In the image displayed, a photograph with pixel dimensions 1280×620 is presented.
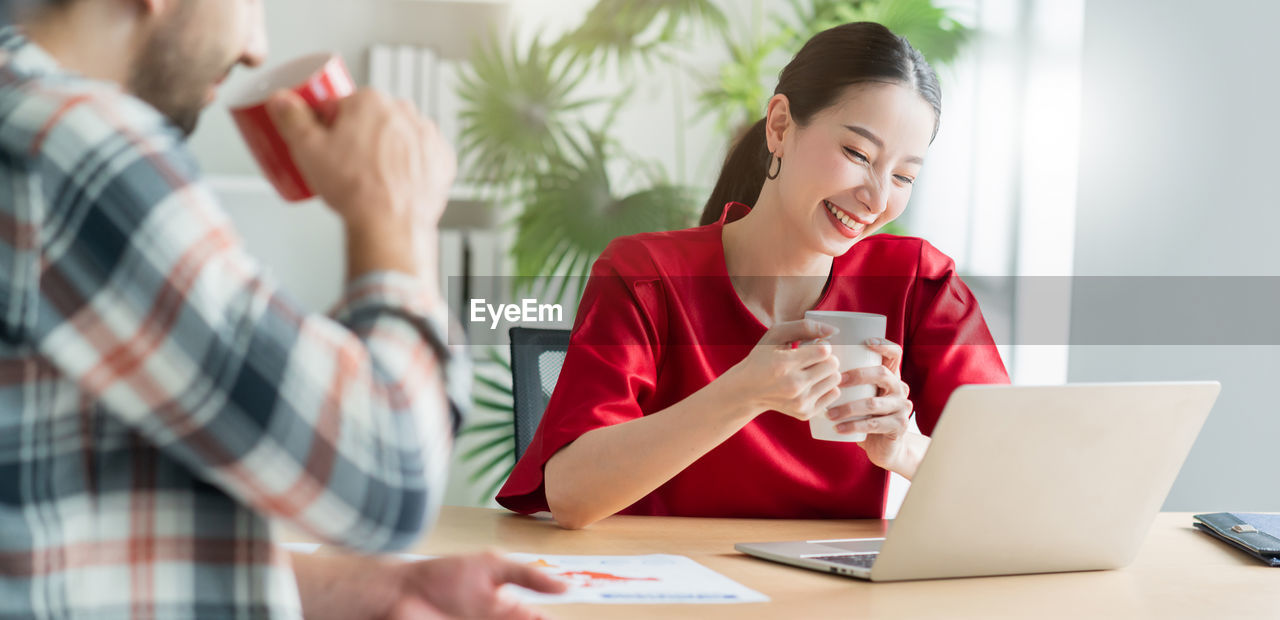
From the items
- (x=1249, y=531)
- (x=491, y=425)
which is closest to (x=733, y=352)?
(x=1249, y=531)

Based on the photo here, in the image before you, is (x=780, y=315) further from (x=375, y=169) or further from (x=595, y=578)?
(x=375, y=169)

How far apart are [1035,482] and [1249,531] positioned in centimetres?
44

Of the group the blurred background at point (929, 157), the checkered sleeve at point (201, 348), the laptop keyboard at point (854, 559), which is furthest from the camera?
the blurred background at point (929, 157)

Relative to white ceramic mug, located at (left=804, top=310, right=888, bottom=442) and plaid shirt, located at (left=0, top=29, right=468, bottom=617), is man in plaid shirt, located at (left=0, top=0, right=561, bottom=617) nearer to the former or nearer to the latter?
plaid shirt, located at (left=0, top=29, right=468, bottom=617)

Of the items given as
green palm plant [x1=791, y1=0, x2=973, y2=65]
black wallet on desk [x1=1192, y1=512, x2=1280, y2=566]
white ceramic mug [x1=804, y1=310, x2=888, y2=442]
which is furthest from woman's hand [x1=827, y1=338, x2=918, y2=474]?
green palm plant [x1=791, y1=0, x2=973, y2=65]

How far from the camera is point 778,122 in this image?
5.08 feet

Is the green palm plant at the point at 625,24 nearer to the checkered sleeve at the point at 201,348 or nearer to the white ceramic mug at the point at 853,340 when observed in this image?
the white ceramic mug at the point at 853,340

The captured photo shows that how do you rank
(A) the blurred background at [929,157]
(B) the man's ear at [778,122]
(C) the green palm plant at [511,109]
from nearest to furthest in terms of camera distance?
(B) the man's ear at [778,122]
(A) the blurred background at [929,157]
(C) the green palm plant at [511,109]

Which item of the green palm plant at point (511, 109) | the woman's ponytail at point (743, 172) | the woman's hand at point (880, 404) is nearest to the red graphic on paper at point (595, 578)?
the woman's hand at point (880, 404)

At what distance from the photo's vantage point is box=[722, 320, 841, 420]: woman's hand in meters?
1.10

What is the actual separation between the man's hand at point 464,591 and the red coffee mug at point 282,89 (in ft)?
0.95

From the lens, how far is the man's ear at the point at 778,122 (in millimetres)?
1533

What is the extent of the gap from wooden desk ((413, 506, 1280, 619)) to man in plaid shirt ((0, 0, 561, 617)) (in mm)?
342

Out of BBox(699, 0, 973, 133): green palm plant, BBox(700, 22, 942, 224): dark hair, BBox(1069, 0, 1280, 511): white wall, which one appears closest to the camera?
BBox(700, 22, 942, 224): dark hair
